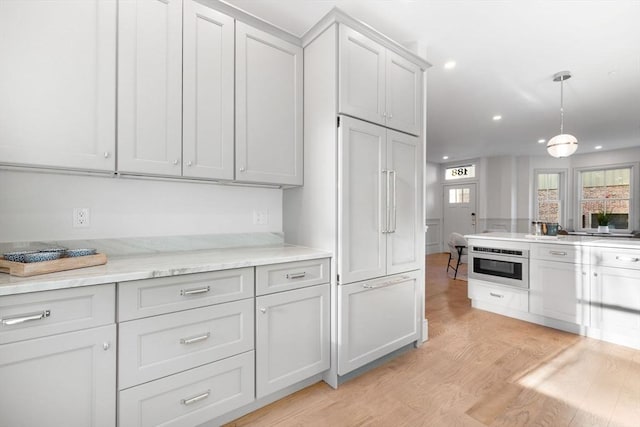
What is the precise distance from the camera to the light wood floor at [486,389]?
1.72 meters

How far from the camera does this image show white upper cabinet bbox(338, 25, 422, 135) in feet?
6.60

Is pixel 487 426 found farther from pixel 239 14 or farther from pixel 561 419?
pixel 239 14

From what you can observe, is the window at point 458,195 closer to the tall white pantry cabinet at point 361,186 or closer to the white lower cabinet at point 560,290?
the white lower cabinet at point 560,290

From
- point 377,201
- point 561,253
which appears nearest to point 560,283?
point 561,253

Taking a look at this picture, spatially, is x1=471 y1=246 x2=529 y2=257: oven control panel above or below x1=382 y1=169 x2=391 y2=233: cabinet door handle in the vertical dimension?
below

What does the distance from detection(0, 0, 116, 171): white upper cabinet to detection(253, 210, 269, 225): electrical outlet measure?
1054 millimetres

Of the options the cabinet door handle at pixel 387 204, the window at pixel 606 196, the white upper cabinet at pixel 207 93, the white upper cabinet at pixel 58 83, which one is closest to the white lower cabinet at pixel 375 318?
the cabinet door handle at pixel 387 204

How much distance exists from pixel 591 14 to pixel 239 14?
2662 millimetres

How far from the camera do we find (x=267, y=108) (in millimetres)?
2094

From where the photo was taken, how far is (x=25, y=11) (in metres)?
1.37

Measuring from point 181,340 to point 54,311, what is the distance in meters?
0.53

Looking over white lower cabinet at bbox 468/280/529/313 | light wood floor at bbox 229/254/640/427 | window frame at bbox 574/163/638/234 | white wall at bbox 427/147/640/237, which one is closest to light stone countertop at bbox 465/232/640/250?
white lower cabinet at bbox 468/280/529/313

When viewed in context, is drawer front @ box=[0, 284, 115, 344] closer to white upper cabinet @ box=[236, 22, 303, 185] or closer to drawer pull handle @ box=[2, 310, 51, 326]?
drawer pull handle @ box=[2, 310, 51, 326]

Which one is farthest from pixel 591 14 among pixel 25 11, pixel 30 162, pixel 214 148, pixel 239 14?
pixel 30 162
